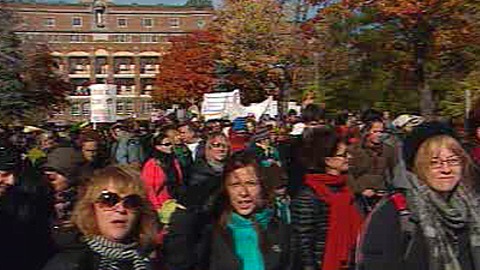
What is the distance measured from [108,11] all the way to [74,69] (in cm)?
1218

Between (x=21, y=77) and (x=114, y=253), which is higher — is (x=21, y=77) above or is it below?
above

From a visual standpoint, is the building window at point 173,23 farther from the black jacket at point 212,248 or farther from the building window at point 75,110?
the black jacket at point 212,248

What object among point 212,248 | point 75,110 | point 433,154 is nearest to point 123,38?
point 75,110

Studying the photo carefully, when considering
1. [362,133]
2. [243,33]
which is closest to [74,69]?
[243,33]

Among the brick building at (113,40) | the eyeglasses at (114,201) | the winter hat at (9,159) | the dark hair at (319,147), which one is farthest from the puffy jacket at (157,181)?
the brick building at (113,40)

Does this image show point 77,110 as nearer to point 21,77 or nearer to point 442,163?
point 21,77

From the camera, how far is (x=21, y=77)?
209ft

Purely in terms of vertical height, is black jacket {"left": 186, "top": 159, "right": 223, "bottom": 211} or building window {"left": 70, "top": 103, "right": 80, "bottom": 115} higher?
building window {"left": 70, "top": 103, "right": 80, "bottom": 115}

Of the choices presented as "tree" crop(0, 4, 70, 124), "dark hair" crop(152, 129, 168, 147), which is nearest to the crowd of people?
"dark hair" crop(152, 129, 168, 147)

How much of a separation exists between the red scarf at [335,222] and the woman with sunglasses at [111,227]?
205 centimetres

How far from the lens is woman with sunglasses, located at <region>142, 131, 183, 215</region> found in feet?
30.9

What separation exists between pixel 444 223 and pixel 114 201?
1452 mm

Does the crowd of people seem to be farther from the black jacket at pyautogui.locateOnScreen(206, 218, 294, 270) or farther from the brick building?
the brick building

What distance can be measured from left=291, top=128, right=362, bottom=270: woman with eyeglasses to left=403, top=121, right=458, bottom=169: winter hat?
4.35ft
